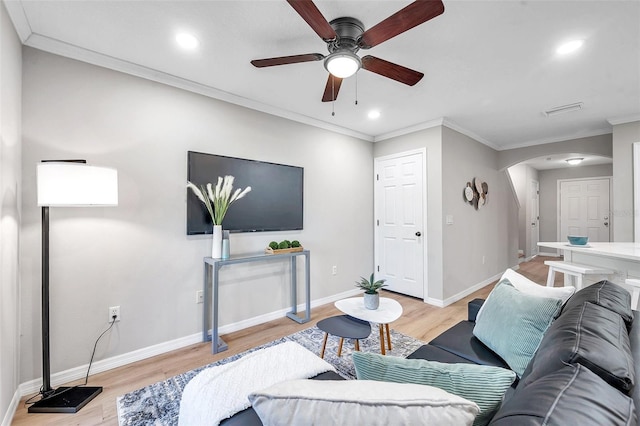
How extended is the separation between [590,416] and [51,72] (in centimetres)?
317

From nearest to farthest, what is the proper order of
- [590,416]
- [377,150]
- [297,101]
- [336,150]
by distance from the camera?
1. [590,416]
2. [297,101]
3. [336,150]
4. [377,150]

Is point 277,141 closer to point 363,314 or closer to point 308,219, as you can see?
point 308,219

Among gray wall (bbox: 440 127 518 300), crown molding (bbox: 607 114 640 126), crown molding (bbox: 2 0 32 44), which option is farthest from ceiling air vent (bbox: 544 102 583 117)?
crown molding (bbox: 2 0 32 44)

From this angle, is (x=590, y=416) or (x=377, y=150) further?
(x=377, y=150)

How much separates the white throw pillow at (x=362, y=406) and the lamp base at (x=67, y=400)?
1.92 m

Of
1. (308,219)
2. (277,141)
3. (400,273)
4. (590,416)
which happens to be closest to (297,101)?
(277,141)

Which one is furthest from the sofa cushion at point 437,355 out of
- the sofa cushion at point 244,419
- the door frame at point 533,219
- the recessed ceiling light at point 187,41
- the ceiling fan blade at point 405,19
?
the door frame at point 533,219

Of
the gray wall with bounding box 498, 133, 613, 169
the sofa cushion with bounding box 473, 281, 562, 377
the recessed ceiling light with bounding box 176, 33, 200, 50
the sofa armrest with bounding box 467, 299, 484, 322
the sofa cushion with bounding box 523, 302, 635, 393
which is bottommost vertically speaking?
the sofa armrest with bounding box 467, 299, 484, 322

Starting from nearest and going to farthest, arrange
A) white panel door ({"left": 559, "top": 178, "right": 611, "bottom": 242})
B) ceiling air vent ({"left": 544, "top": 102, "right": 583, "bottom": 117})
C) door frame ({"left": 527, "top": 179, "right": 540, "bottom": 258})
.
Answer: ceiling air vent ({"left": 544, "top": 102, "right": 583, "bottom": 117}), white panel door ({"left": 559, "top": 178, "right": 611, "bottom": 242}), door frame ({"left": 527, "top": 179, "right": 540, "bottom": 258})

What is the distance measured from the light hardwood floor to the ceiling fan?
93.0 inches

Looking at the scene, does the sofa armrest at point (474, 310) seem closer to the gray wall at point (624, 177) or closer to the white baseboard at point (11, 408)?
the gray wall at point (624, 177)

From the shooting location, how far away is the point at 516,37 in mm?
1945

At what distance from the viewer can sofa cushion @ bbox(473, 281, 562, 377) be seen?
1.35 meters

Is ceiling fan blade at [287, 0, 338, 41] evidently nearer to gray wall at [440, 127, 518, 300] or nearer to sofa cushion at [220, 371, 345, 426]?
sofa cushion at [220, 371, 345, 426]
